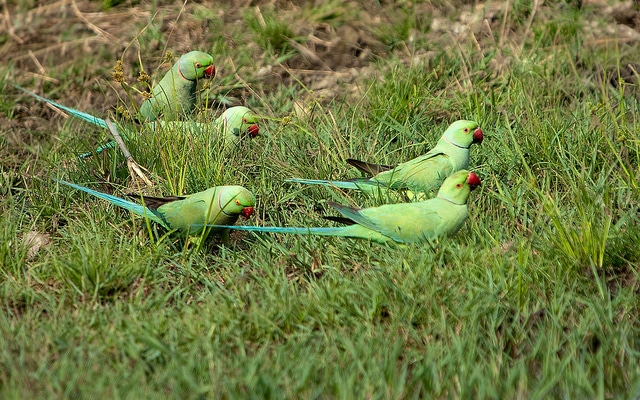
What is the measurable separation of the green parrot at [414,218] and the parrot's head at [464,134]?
0.56 meters

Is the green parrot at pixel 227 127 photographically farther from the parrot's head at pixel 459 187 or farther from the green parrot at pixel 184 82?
the parrot's head at pixel 459 187

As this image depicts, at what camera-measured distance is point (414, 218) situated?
3.63 metres

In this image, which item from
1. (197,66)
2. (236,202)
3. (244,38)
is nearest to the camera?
(236,202)

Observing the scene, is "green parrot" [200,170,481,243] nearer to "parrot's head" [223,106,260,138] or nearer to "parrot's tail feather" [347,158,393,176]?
"parrot's tail feather" [347,158,393,176]

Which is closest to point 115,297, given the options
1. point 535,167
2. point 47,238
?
point 47,238

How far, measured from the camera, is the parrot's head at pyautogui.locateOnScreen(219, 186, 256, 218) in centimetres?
384

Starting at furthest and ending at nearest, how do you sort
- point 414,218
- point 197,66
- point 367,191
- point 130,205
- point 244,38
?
point 244,38 < point 197,66 < point 367,191 < point 130,205 < point 414,218

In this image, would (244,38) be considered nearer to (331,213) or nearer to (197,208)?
(331,213)

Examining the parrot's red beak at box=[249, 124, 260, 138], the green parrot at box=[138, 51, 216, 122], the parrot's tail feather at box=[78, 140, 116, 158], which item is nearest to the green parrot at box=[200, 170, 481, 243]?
the parrot's red beak at box=[249, 124, 260, 138]

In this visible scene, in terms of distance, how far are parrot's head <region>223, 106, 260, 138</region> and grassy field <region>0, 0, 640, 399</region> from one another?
9cm

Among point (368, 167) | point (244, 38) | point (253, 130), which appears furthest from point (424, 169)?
point (244, 38)

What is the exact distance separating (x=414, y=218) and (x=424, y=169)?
1.76 feet

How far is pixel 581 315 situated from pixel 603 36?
3279 mm

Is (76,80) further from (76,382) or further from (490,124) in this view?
(76,382)
